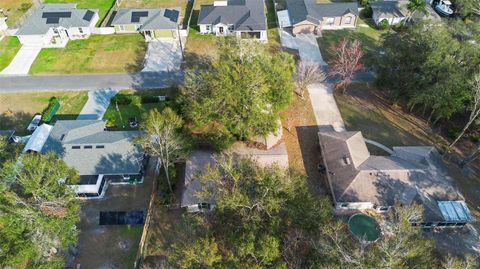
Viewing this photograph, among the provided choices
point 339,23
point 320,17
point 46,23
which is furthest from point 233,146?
point 46,23

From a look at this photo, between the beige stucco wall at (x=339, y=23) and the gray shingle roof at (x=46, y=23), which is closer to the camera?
the gray shingle roof at (x=46, y=23)

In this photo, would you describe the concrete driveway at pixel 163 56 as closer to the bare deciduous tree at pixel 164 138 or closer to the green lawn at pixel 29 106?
the green lawn at pixel 29 106

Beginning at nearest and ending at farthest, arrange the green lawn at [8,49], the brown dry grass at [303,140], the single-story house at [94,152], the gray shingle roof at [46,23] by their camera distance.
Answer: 1. the single-story house at [94,152]
2. the brown dry grass at [303,140]
3. the green lawn at [8,49]
4. the gray shingle roof at [46,23]

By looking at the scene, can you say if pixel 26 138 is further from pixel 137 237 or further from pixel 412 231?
pixel 412 231

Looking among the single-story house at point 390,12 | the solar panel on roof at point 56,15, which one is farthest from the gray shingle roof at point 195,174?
the single-story house at point 390,12

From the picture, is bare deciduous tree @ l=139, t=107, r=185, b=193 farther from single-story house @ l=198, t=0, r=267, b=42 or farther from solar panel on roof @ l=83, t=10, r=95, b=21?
solar panel on roof @ l=83, t=10, r=95, b=21

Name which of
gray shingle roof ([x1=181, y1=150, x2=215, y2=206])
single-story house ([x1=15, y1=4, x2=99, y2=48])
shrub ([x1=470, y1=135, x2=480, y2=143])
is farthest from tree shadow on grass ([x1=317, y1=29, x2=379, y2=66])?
single-story house ([x1=15, y1=4, x2=99, y2=48])

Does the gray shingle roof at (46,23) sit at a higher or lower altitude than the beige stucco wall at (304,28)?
higher

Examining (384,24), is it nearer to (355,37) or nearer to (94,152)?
(355,37)
